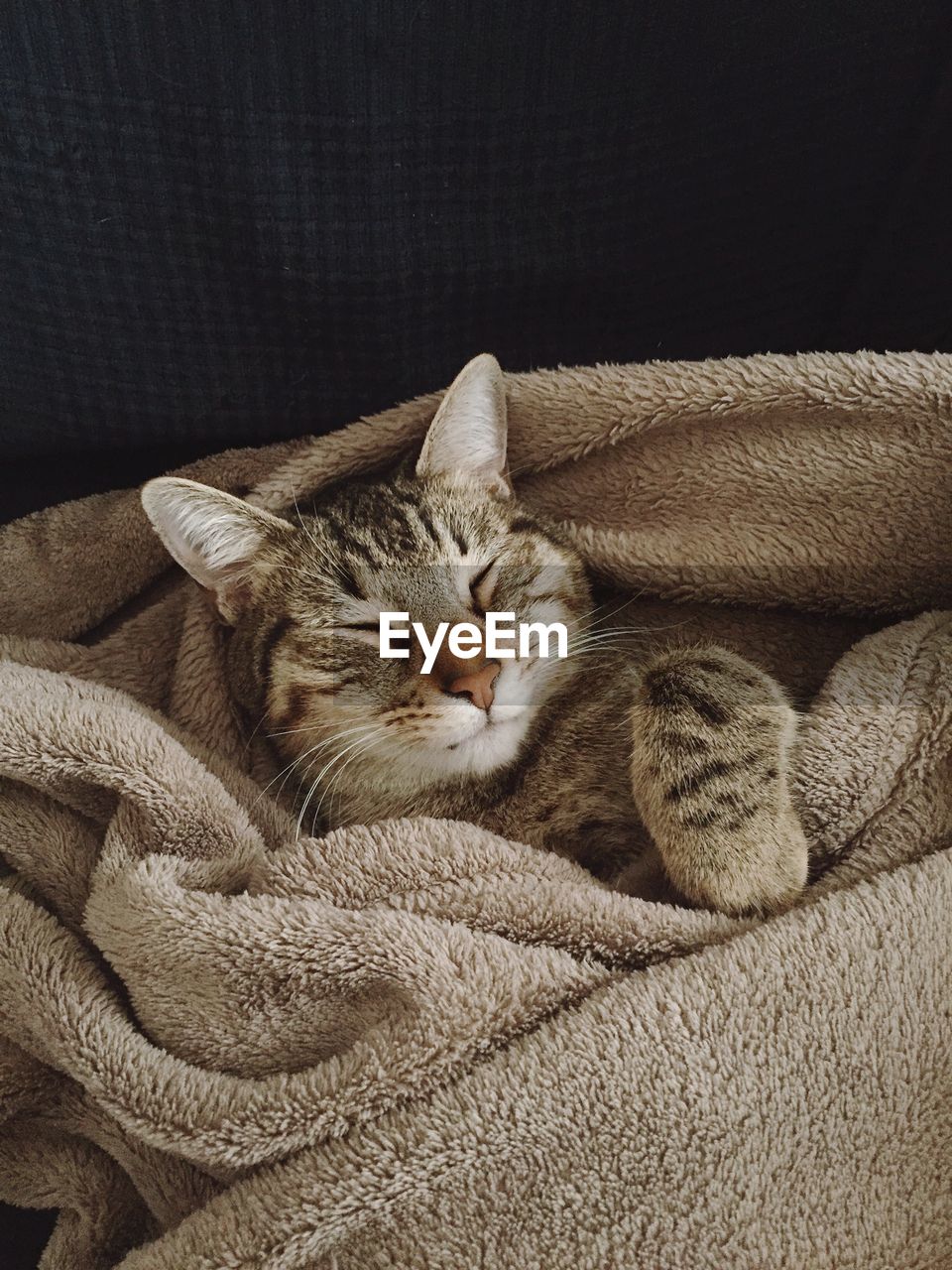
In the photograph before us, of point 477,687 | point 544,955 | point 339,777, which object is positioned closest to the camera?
point 544,955

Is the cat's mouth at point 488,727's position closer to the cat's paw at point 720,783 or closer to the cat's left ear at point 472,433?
the cat's paw at point 720,783

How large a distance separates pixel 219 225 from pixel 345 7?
0.27 m

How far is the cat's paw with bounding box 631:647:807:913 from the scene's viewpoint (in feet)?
2.96

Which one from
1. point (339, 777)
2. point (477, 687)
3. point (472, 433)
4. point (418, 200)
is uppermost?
point (418, 200)

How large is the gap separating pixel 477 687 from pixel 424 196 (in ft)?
1.94

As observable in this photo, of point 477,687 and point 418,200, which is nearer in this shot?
point 477,687

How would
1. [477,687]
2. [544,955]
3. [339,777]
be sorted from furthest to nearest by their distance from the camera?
[339,777], [477,687], [544,955]

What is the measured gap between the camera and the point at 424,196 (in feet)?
3.81

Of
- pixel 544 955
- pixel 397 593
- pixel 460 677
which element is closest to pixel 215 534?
pixel 397 593

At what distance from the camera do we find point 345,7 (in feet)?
3.51

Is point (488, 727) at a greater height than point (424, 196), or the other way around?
point (424, 196)

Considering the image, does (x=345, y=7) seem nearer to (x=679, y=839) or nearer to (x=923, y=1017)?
(x=679, y=839)

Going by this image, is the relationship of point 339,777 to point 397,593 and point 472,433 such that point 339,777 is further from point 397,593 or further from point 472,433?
point 472,433

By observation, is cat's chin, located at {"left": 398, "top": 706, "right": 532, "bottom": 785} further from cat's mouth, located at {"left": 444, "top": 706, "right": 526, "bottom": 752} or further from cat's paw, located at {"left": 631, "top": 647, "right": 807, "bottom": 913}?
cat's paw, located at {"left": 631, "top": 647, "right": 807, "bottom": 913}
